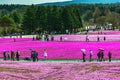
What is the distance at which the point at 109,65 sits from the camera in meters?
30.4

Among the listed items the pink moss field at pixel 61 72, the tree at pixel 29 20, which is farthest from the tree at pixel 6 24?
the pink moss field at pixel 61 72

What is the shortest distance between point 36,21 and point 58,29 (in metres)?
7.71

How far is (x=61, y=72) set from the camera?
28469 mm

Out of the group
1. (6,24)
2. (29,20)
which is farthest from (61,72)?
(6,24)

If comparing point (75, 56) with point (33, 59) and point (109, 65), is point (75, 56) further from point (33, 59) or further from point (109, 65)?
point (109, 65)

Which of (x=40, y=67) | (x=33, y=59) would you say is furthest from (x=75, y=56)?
(x=40, y=67)

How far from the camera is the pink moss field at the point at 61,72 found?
25.8 meters

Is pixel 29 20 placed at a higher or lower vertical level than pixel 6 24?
higher

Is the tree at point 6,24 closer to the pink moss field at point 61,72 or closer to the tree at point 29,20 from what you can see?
the tree at point 29,20

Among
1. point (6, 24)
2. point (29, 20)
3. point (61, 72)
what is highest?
point (29, 20)

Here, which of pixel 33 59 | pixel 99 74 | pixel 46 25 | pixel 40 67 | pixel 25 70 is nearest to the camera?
pixel 99 74

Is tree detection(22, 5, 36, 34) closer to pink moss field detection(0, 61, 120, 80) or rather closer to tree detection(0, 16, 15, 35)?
tree detection(0, 16, 15, 35)

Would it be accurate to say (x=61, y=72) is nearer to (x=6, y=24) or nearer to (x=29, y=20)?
(x=29, y=20)

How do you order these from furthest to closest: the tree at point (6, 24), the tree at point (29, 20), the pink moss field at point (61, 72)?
the tree at point (6, 24)
the tree at point (29, 20)
the pink moss field at point (61, 72)
